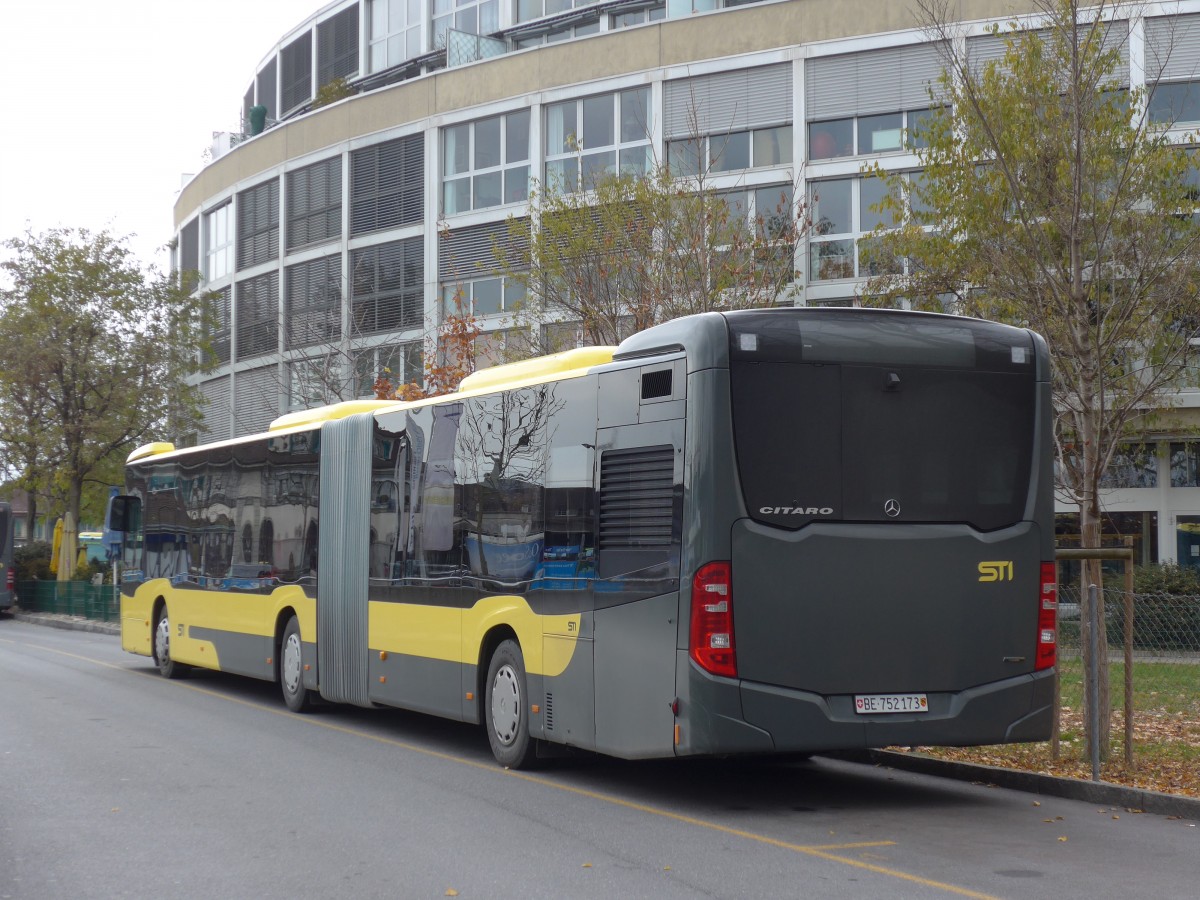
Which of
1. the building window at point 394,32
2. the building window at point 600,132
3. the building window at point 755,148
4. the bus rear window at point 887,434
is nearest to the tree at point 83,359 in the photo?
the building window at point 394,32

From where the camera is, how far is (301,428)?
16844 mm

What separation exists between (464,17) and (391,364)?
10493 millimetres

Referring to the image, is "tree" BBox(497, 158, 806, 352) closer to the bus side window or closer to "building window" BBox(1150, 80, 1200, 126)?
the bus side window

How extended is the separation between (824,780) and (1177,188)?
22.8ft

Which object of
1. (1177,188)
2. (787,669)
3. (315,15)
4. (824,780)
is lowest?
(824,780)

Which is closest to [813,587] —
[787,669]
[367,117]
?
[787,669]

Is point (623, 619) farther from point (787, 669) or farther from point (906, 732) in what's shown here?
point (906, 732)

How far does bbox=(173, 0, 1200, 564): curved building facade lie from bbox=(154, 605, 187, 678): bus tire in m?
7.38

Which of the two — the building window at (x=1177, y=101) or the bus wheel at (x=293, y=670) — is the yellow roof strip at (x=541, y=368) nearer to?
the bus wheel at (x=293, y=670)

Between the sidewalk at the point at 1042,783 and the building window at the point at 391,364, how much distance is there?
2603cm

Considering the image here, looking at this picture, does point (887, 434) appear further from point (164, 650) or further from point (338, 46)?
point (338, 46)

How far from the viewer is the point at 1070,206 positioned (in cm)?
1240

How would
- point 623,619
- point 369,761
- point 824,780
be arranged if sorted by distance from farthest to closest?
point 369,761
point 824,780
point 623,619

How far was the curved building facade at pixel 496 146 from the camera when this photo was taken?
3184cm
